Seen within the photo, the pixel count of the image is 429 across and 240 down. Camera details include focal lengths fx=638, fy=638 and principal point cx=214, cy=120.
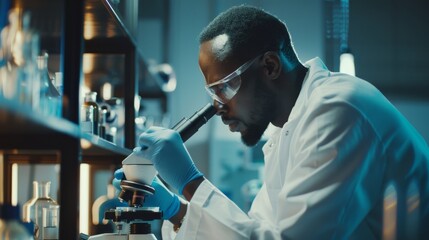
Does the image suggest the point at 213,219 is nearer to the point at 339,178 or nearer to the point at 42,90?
the point at 339,178

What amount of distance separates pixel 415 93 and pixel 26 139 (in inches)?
157

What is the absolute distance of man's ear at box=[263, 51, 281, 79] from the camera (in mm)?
1987

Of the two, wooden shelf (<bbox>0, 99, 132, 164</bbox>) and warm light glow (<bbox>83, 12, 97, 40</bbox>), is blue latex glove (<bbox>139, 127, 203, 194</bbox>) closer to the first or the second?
wooden shelf (<bbox>0, 99, 132, 164</bbox>)

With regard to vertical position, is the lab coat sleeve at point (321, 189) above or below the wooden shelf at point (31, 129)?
below

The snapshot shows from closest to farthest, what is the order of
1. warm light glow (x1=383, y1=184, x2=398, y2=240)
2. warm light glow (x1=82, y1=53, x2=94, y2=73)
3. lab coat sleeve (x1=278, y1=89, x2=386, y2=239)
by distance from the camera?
lab coat sleeve (x1=278, y1=89, x2=386, y2=239)
warm light glow (x1=383, y1=184, x2=398, y2=240)
warm light glow (x1=82, y1=53, x2=94, y2=73)

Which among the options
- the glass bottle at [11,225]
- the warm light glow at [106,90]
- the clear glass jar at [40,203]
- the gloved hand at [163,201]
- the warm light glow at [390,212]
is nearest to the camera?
the glass bottle at [11,225]

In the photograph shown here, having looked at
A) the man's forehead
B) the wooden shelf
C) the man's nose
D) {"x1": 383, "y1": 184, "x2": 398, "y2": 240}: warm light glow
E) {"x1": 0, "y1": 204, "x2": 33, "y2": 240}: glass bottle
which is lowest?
{"x1": 383, "y1": 184, "x2": 398, "y2": 240}: warm light glow

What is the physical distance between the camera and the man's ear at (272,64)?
6.52 ft

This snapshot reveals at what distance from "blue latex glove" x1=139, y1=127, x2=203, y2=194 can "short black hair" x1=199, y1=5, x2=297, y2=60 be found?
0.33 metres

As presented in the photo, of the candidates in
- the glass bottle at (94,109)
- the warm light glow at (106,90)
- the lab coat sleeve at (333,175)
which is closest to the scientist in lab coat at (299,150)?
the lab coat sleeve at (333,175)

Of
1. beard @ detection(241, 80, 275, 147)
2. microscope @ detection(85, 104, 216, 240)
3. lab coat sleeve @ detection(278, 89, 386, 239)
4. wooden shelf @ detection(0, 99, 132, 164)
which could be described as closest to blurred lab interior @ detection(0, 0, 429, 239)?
wooden shelf @ detection(0, 99, 132, 164)

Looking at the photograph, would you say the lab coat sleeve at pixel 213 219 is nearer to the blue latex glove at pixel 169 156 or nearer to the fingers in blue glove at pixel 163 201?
the blue latex glove at pixel 169 156

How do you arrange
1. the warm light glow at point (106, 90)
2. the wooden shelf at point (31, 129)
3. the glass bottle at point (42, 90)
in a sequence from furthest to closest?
the warm light glow at point (106, 90)
the glass bottle at point (42, 90)
the wooden shelf at point (31, 129)

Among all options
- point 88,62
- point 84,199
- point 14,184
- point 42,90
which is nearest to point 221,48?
point 42,90
